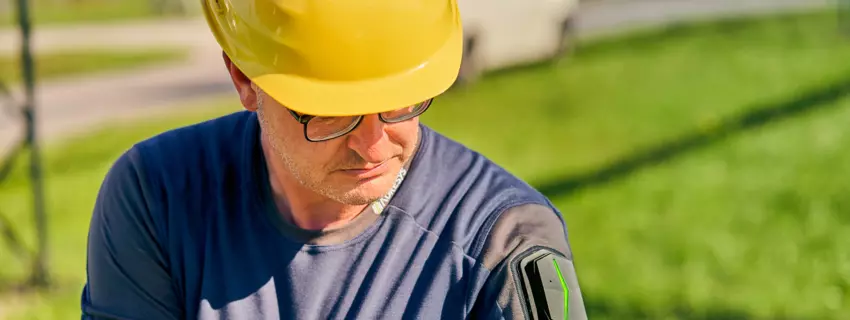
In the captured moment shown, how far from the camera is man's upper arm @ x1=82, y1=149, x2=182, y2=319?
210 cm

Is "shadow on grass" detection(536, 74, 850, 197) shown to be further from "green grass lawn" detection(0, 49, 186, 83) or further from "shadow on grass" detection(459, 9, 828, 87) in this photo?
"green grass lawn" detection(0, 49, 186, 83)

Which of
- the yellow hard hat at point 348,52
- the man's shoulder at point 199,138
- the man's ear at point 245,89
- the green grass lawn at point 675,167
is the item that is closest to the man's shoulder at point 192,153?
the man's shoulder at point 199,138

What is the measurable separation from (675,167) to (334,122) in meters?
5.21

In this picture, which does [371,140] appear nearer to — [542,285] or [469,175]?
[469,175]

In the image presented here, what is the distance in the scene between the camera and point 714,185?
636 cm

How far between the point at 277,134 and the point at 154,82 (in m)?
9.27

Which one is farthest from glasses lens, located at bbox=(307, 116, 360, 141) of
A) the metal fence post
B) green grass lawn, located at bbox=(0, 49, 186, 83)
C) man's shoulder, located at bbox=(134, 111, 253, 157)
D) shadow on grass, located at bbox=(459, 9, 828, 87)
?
green grass lawn, located at bbox=(0, 49, 186, 83)

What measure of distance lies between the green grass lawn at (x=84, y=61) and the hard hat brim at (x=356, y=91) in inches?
388

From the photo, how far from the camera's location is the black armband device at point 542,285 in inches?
73.4

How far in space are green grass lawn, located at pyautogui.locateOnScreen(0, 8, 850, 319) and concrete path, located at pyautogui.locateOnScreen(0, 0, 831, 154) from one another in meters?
0.68

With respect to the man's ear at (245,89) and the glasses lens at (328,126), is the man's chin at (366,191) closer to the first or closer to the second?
the glasses lens at (328,126)

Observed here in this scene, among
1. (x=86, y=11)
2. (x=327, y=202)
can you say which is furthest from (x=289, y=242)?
(x=86, y=11)

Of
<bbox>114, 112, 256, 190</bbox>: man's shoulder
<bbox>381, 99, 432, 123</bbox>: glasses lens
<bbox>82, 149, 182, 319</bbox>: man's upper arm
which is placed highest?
<bbox>381, 99, 432, 123</bbox>: glasses lens

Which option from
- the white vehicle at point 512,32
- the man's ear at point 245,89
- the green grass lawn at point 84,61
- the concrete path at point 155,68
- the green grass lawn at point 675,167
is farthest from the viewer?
the green grass lawn at point 84,61
